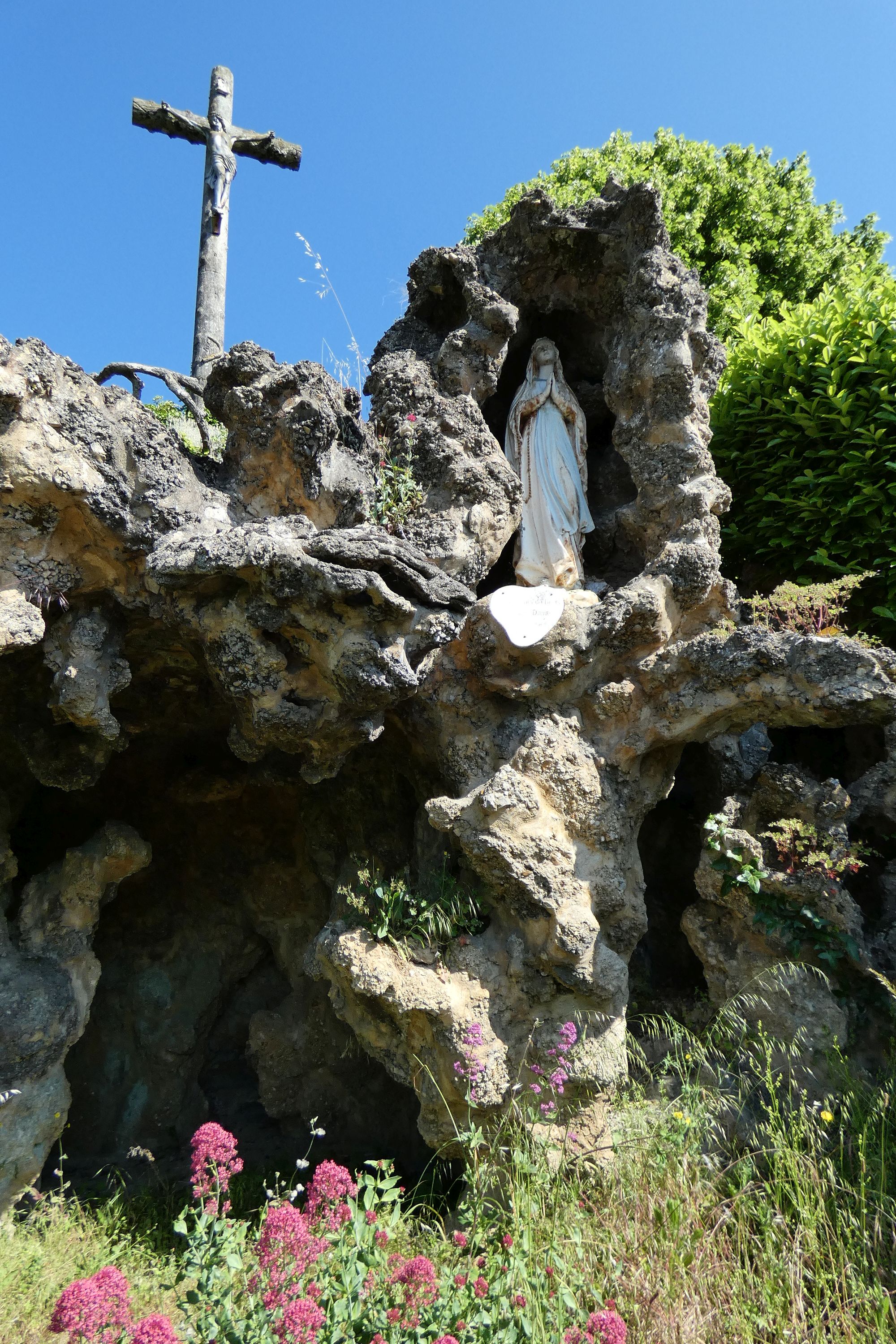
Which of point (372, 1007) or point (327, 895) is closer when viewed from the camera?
point (372, 1007)

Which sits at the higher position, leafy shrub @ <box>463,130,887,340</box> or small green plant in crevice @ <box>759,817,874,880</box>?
leafy shrub @ <box>463,130,887,340</box>

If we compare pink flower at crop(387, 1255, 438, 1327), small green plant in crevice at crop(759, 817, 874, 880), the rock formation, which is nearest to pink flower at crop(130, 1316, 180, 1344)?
pink flower at crop(387, 1255, 438, 1327)

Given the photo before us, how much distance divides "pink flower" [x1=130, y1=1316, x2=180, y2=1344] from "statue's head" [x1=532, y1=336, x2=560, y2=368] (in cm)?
607

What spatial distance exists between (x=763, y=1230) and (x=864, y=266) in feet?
33.7

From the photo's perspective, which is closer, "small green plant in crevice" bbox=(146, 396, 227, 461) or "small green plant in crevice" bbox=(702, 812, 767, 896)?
"small green plant in crevice" bbox=(702, 812, 767, 896)

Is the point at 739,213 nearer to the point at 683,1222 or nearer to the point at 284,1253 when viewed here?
the point at 683,1222

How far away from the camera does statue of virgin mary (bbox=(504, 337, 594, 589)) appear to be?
233 inches

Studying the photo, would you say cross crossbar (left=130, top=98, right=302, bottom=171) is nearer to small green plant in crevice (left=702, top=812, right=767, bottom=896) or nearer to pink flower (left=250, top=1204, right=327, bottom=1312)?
small green plant in crevice (left=702, top=812, right=767, bottom=896)

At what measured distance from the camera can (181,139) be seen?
9.12 meters

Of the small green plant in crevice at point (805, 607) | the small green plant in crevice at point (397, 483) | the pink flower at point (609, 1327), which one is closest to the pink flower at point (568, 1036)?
the pink flower at point (609, 1327)

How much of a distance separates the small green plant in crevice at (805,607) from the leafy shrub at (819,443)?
768 millimetres

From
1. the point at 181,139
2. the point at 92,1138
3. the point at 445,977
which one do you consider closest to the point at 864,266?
the point at 181,139

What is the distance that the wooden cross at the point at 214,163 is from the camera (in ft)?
28.9

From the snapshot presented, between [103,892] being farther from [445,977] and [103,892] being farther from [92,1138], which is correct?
[445,977]
